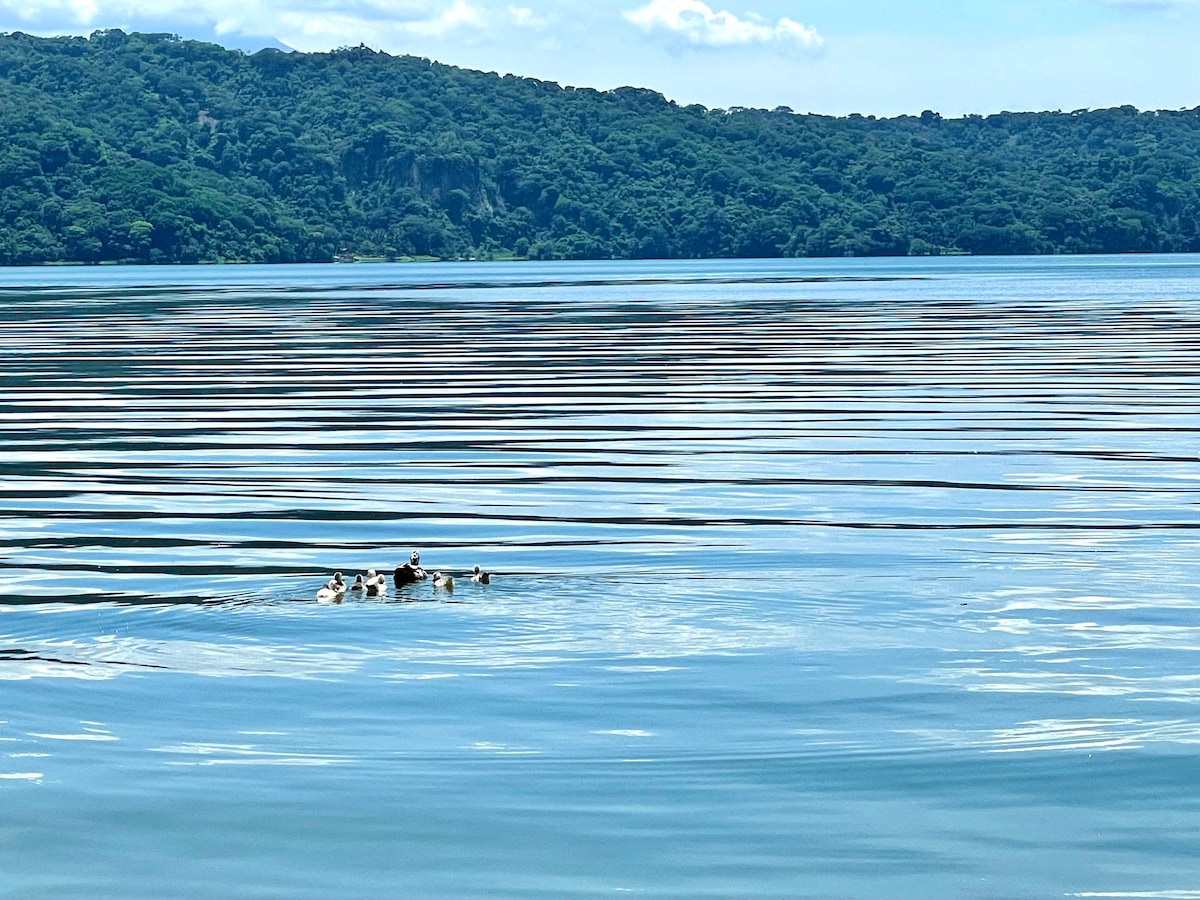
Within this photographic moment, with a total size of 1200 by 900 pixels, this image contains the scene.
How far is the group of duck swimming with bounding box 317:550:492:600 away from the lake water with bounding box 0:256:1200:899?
0.15 meters

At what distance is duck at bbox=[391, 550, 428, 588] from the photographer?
62.8 ft

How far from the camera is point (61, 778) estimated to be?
43.8 feet

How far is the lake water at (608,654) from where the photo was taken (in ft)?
39.0

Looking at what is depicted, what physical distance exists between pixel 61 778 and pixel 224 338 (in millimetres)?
55254

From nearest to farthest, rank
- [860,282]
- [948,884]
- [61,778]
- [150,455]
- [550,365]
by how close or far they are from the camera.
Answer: [948,884] < [61,778] < [150,455] < [550,365] < [860,282]

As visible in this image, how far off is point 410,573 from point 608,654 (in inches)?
129

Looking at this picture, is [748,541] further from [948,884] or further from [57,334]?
[57,334]

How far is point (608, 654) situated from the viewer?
16.5m

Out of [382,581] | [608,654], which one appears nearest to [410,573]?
[382,581]

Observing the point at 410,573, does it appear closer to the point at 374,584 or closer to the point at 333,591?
the point at 374,584

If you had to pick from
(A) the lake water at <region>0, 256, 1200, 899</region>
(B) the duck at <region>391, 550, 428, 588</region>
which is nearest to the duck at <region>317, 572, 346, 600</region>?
(A) the lake water at <region>0, 256, 1200, 899</region>

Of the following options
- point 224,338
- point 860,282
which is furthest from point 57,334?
point 860,282

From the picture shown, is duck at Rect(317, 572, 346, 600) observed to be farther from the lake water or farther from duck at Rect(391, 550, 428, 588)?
duck at Rect(391, 550, 428, 588)

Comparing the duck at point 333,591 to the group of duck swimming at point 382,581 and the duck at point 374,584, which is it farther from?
the duck at point 374,584
